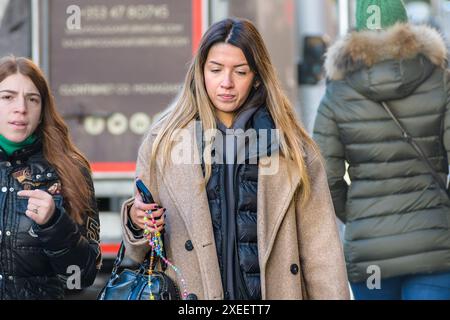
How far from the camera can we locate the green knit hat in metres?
4.81

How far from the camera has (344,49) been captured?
4.91 meters

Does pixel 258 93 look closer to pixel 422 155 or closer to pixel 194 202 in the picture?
pixel 194 202

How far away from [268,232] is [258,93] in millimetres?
486

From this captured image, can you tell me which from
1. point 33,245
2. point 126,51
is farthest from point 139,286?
point 126,51

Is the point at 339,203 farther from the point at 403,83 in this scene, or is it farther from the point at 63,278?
the point at 63,278

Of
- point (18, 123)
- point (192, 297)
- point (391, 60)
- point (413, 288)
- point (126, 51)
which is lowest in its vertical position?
point (413, 288)

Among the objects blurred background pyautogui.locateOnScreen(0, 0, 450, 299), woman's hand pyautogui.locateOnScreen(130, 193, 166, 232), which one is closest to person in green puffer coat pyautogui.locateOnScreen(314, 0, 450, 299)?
blurred background pyautogui.locateOnScreen(0, 0, 450, 299)

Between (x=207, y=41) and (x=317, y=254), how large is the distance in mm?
787

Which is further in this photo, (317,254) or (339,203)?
(339,203)

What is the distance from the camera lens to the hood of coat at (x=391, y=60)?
15.5ft

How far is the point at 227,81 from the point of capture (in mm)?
3449

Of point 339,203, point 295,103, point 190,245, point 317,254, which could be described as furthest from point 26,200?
point 295,103

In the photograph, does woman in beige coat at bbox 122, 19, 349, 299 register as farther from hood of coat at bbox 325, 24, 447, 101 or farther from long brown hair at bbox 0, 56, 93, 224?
hood of coat at bbox 325, 24, 447, 101

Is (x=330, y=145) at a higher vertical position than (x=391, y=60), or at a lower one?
lower
